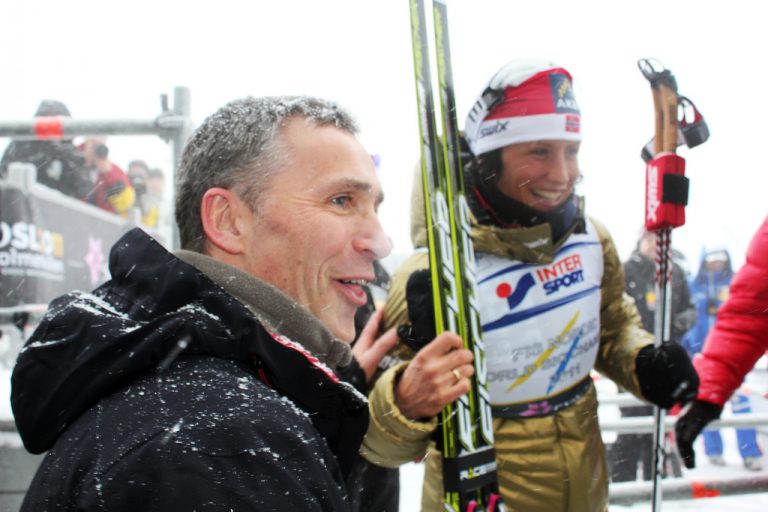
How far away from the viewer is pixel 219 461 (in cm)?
77

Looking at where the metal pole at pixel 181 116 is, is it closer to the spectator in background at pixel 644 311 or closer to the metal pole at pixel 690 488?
the metal pole at pixel 690 488

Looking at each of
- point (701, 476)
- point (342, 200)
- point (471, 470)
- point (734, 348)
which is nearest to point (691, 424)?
point (734, 348)

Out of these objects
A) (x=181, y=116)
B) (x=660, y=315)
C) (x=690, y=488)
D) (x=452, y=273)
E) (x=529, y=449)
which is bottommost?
(x=690, y=488)

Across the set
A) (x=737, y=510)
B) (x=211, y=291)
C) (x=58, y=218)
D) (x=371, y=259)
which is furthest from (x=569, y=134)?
(x=58, y=218)

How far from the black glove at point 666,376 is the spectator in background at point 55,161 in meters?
5.02

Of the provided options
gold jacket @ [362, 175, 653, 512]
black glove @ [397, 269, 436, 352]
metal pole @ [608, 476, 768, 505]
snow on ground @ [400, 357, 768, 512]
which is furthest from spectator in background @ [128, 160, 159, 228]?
gold jacket @ [362, 175, 653, 512]

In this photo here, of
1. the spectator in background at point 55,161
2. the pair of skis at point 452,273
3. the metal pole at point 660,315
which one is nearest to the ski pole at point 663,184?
the metal pole at point 660,315

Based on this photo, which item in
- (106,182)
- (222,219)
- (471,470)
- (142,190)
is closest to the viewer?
(222,219)

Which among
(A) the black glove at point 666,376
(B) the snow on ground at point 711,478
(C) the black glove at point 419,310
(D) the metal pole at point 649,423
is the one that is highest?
(C) the black glove at point 419,310

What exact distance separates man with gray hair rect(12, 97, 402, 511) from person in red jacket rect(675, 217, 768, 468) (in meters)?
1.63

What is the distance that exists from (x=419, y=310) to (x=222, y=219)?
842 millimetres

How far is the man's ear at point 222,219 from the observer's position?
1254mm

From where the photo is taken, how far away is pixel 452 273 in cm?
192

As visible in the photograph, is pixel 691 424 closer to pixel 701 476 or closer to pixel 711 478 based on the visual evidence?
pixel 711 478
